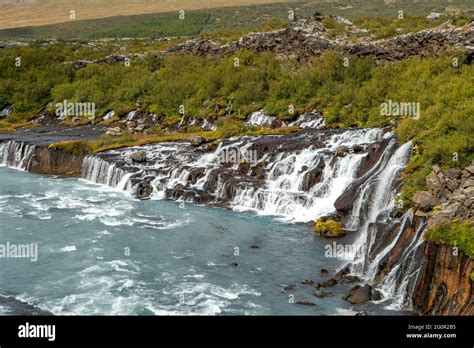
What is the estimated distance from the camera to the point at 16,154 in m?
59.4

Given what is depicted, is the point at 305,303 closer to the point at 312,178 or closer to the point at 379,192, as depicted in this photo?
the point at 379,192

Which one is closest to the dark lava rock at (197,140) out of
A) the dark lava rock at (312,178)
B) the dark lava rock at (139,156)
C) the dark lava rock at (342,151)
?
the dark lava rock at (139,156)

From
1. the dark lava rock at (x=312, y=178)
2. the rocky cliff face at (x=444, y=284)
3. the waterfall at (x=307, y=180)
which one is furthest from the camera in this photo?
the dark lava rock at (x=312, y=178)

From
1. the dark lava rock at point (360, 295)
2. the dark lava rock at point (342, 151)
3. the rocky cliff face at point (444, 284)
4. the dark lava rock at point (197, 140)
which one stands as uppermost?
the dark lava rock at point (342, 151)

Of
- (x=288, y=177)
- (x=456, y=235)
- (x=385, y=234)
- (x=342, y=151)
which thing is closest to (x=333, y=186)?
(x=342, y=151)

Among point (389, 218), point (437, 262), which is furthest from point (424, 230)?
point (389, 218)

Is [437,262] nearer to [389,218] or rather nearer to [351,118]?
[389,218]

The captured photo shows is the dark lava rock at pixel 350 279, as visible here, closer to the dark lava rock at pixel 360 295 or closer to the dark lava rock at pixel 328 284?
the dark lava rock at pixel 328 284

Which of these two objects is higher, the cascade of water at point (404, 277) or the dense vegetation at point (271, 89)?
the dense vegetation at point (271, 89)

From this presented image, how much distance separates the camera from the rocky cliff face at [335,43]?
54.2 m

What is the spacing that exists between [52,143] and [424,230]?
41503 millimetres

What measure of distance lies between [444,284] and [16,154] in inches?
1863

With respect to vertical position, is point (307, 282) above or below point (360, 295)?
below

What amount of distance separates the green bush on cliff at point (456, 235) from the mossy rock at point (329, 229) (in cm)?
1027
